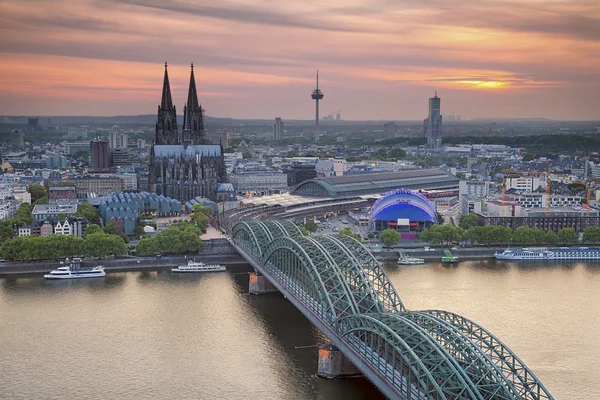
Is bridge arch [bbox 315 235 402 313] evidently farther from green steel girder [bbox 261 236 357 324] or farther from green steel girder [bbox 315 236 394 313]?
green steel girder [bbox 261 236 357 324]

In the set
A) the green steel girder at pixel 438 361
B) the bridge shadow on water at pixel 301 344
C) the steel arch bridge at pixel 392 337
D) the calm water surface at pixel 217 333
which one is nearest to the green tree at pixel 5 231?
the calm water surface at pixel 217 333

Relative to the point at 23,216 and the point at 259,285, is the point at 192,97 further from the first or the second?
the point at 259,285

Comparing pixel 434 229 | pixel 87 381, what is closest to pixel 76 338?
pixel 87 381

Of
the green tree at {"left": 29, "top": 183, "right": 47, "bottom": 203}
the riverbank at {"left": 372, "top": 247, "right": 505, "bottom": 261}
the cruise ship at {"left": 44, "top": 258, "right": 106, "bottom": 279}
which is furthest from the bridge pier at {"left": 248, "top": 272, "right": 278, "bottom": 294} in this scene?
the green tree at {"left": 29, "top": 183, "right": 47, "bottom": 203}

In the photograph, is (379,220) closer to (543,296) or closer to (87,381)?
(543,296)

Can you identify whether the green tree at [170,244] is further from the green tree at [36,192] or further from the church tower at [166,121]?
the green tree at [36,192]

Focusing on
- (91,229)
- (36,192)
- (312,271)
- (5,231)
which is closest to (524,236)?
(312,271)
